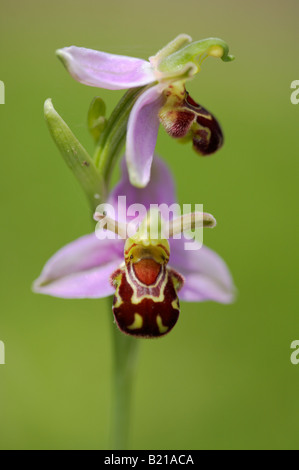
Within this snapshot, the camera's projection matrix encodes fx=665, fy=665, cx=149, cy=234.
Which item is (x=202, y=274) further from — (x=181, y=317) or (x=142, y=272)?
(x=181, y=317)

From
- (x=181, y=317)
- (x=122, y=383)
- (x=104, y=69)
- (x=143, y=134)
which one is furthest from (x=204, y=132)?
(x=181, y=317)

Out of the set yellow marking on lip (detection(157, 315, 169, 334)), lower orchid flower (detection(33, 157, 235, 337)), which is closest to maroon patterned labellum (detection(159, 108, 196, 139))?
lower orchid flower (detection(33, 157, 235, 337))

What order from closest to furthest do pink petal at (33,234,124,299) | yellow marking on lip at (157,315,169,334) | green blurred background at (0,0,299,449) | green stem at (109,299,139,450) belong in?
yellow marking on lip at (157,315,169,334) < pink petal at (33,234,124,299) < green stem at (109,299,139,450) < green blurred background at (0,0,299,449)

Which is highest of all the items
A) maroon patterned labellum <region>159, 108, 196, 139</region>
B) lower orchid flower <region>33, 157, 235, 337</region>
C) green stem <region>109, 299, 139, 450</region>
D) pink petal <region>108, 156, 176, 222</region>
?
pink petal <region>108, 156, 176, 222</region>

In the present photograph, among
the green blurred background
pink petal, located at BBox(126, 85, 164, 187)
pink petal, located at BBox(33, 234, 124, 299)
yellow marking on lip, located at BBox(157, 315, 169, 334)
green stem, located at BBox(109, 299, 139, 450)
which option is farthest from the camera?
the green blurred background

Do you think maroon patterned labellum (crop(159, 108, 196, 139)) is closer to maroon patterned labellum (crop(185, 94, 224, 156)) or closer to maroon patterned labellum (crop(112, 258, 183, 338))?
maroon patterned labellum (crop(185, 94, 224, 156))
